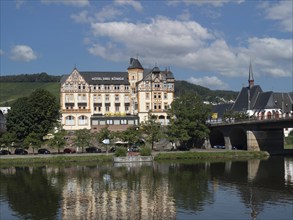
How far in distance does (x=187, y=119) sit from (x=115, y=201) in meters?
56.4

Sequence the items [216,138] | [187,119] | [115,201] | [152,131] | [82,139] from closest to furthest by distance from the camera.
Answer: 1. [115,201]
2. [82,139]
3. [152,131]
4. [187,119]
5. [216,138]

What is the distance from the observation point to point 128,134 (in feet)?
313

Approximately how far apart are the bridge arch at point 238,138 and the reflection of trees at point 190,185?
32257mm

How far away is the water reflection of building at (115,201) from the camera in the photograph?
3684 centimetres

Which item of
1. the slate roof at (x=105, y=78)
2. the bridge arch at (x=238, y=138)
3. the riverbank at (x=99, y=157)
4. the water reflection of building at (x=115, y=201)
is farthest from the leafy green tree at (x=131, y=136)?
the water reflection of building at (x=115, y=201)

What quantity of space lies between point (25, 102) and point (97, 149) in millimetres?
18527

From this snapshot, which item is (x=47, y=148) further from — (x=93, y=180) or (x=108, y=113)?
(x=93, y=180)

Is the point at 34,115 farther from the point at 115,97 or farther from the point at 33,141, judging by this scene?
the point at 115,97

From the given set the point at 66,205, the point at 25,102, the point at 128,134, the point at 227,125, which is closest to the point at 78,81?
the point at 25,102

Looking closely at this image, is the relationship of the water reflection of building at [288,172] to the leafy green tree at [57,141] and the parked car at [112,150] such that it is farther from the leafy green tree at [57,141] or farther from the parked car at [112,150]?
the leafy green tree at [57,141]

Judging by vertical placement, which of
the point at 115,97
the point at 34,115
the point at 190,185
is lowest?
the point at 190,185

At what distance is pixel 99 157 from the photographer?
83.5 metres

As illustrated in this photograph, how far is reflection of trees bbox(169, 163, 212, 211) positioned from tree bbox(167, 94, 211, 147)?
20.8 m

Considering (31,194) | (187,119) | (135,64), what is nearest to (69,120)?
(135,64)
